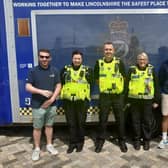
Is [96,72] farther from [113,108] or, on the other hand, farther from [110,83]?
[113,108]

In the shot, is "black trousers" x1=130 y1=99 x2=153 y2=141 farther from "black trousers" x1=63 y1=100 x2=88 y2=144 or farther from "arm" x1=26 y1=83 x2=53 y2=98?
"arm" x1=26 y1=83 x2=53 y2=98

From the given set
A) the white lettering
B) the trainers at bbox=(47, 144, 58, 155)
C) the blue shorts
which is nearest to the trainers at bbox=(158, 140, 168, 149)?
the trainers at bbox=(47, 144, 58, 155)

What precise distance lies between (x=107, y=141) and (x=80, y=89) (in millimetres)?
1107

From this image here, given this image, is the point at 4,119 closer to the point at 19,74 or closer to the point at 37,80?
the point at 19,74

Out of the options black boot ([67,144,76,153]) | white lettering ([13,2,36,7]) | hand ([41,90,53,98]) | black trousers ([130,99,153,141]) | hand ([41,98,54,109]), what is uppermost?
white lettering ([13,2,36,7])

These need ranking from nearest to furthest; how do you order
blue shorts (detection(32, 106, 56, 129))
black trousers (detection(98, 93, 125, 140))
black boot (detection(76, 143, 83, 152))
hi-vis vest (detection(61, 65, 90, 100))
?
blue shorts (detection(32, 106, 56, 129)) < hi-vis vest (detection(61, 65, 90, 100)) < black trousers (detection(98, 93, 125, 140)) < black boot (detection(76, 143, 83, 152))

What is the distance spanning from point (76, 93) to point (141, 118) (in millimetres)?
1088

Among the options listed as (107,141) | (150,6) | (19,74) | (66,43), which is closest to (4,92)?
(19,74)

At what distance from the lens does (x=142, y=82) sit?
4434mm

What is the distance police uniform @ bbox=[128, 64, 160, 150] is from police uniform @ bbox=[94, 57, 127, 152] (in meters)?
0.15

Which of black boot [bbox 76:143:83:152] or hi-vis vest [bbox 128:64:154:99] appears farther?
black boot [bbox 76:143:83:152]

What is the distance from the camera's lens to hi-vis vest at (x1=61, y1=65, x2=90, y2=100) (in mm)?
4387

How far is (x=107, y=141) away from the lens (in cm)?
497

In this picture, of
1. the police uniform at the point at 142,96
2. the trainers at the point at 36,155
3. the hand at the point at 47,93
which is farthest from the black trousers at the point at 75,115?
the police uniform at the point at 142,96
